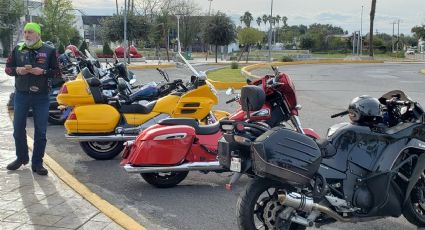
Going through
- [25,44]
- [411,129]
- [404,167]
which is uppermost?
[25,44]

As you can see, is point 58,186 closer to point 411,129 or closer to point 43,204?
point 43,204

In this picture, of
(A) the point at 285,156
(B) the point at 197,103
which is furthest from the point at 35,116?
(A) the point at 285,156

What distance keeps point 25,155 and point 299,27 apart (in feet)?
352

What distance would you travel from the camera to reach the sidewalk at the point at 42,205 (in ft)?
15.2

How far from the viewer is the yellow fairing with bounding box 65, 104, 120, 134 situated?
735cm

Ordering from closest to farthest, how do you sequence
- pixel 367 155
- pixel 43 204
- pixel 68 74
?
pixel 367 155, pixel 43 204, pixel 68 74

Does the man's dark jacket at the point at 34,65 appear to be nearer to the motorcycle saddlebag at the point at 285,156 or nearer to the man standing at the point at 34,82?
the man standing at the point at 34,82

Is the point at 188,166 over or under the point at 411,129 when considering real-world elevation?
under

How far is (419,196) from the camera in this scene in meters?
4.80

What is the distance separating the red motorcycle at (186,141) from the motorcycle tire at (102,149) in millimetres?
1620

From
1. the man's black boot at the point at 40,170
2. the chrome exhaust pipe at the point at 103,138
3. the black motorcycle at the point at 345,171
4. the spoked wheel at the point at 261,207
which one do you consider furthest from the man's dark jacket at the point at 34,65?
the spoked wheel at the point at 261,207

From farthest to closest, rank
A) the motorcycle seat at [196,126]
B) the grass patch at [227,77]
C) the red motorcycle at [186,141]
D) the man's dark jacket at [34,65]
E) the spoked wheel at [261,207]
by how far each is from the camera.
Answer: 1. the grass patch at [227,77]
2. the man's dark jacket at [34,65]
3. the motorcycle seat at [196,126]
4. the red motorcycle at [186,141]
5. the spoked wheel at [261,207]

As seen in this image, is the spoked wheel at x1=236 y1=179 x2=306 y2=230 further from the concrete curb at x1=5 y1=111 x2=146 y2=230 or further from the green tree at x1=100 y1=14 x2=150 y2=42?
the green tree at x1=100 y1=14 x2=150 y2=42

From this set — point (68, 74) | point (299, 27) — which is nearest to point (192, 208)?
point (68, 74)
